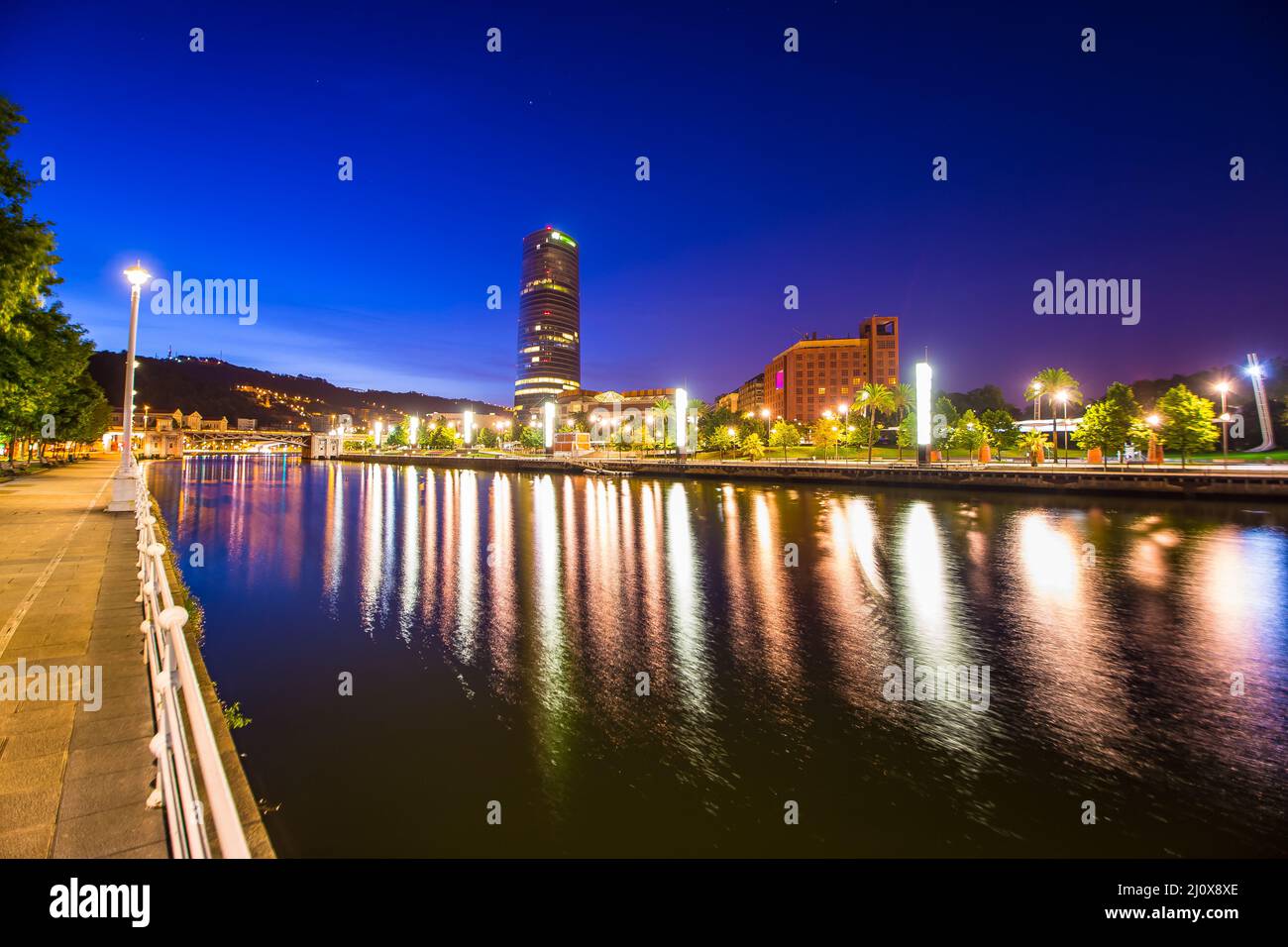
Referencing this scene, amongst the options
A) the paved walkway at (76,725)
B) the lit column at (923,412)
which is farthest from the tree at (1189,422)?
the paved walkway at (76,725)

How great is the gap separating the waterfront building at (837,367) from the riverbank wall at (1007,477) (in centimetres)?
11807

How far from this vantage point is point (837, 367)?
7736 inches

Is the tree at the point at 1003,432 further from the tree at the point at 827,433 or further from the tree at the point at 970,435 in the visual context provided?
the tree at the point at 827,433

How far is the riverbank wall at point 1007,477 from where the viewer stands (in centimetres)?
4722

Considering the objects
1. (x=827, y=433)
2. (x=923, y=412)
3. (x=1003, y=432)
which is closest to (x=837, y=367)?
(x=827, y=433)

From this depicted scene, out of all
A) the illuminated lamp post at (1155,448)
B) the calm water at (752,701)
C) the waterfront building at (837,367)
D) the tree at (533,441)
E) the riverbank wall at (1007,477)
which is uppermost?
the waterfront building at (837,367)

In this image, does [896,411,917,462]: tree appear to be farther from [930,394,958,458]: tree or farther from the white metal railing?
the white metal railing

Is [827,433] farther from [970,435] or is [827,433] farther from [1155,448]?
[1155,448]

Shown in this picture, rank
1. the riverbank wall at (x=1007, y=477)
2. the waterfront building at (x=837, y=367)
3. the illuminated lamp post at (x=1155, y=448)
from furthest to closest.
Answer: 1. the waterfront building at (x=837, y=367)
2. the illuminated lamp post at (x=1155, y=448)
3. the riverbank wall at (x=1007, y=477)

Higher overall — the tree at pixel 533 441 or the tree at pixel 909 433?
the tree at pixel 533 441

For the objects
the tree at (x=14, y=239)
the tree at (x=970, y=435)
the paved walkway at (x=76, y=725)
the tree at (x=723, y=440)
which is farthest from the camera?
the tree at (x=723, y=440)

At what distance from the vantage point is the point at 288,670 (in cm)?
1226
